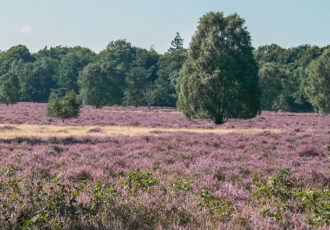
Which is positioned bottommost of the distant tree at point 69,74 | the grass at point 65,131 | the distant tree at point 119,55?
the grass at point 65,131

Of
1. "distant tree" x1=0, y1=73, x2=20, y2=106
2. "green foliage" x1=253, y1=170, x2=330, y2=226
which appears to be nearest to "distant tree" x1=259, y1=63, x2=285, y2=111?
"distant tree" x1=0, y1=73, x2=20, y2=106

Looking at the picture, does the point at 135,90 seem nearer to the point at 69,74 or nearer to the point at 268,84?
the point at 69,74

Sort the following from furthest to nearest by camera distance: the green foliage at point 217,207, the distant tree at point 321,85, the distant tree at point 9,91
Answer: the distant tree at point 9,91, the distant tree at point 321,85, the green foliage at point 217,207

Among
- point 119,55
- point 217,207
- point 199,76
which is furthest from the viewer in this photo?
point 119,55

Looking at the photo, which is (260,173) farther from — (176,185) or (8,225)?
(8,225)

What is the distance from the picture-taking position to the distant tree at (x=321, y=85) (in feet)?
161

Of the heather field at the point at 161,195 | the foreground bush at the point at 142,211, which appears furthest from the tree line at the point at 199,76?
the foreground bush at the point at 142,211

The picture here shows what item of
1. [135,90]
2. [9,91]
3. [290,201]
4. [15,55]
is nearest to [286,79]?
[135,90]

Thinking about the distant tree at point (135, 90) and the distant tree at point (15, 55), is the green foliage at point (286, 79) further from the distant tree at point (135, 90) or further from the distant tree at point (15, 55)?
the distant tree at point (15, 55)

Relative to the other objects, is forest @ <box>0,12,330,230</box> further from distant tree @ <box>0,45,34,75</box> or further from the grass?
distant tree @ <box>0,45,34,75</box>

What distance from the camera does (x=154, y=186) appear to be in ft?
20.3

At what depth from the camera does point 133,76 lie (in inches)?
3322

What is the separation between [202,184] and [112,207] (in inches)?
109

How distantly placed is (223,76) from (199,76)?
86.2 inches
